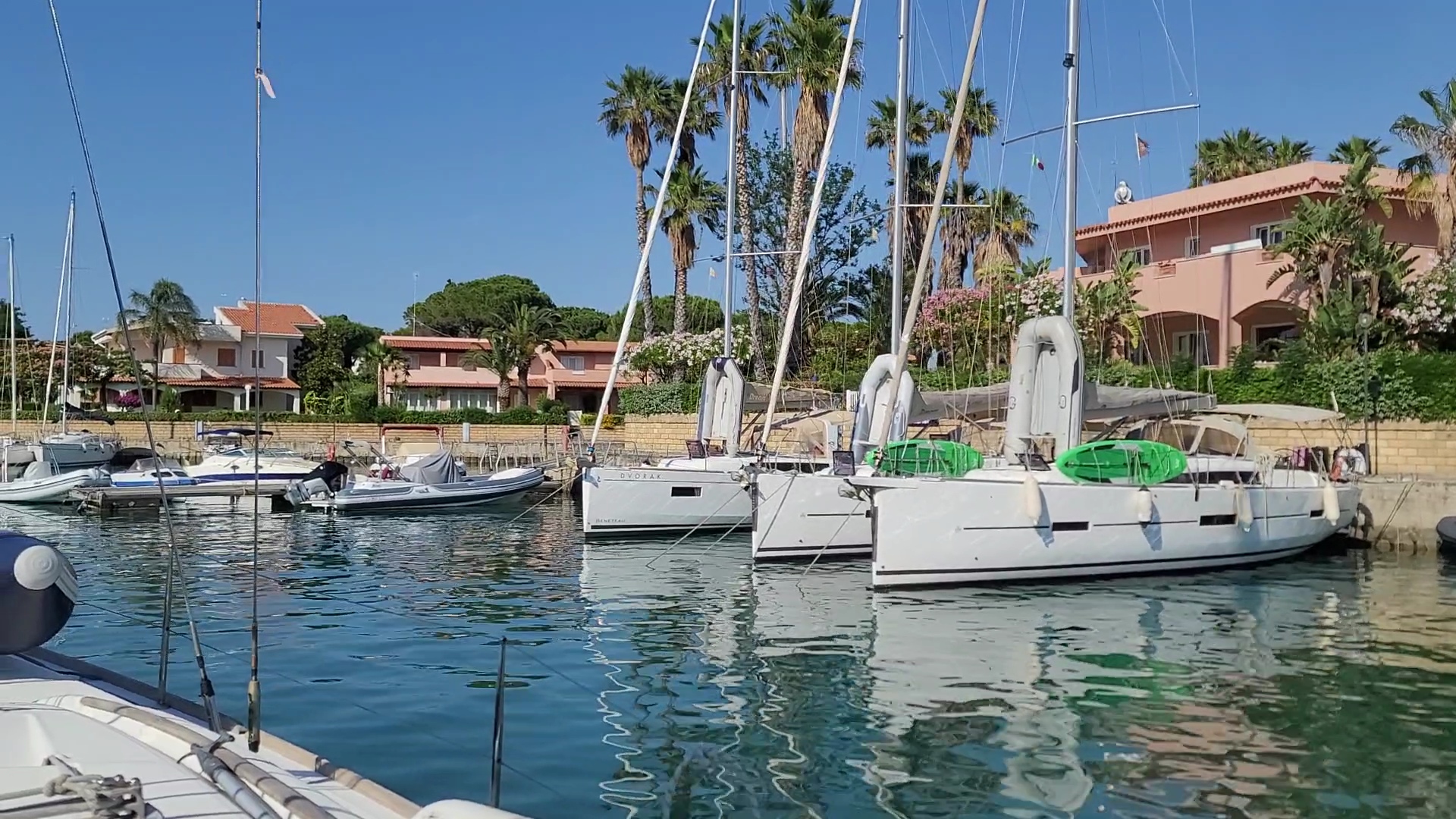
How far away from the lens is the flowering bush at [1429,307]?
1201 inches

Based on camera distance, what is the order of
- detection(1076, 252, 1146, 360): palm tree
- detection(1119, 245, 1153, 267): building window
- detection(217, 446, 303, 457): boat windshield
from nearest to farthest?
detection(217, 446, 303, 457): boat windshield, detection(1076, 252, 1146, 360): palm tree, detection(1119, 245, 1153, 267): building window

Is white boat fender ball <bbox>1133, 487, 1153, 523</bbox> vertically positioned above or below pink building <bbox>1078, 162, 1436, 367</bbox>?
below

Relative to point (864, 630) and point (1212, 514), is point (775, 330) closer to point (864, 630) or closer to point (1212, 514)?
point (1212, 514)

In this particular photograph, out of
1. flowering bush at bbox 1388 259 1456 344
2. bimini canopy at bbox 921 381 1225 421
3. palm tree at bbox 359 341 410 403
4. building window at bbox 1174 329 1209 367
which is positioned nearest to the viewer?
bimini canopy at bbox 921 381 1225 421

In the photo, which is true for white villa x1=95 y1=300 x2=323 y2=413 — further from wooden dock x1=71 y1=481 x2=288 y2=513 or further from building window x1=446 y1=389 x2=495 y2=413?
wooden dock x1=71 y1=481 x2=288 y2=513

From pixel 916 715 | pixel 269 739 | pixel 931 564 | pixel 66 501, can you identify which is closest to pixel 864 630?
pixel 931 564

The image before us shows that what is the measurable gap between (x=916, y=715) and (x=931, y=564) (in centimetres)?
657

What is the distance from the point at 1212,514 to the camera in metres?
Result: 18.7

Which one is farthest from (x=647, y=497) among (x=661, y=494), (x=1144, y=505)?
(x=1144, y=505)

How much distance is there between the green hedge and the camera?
150 feet

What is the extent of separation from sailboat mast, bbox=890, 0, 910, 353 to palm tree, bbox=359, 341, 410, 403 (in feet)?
151

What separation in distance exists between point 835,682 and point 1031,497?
249 inches

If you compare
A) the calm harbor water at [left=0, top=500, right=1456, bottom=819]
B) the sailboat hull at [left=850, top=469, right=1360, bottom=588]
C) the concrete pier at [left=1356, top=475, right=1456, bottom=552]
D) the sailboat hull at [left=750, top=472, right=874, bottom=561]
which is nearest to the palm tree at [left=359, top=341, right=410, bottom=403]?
the calm harbor water at [left=0, top=500, right=1456, bottom=819]

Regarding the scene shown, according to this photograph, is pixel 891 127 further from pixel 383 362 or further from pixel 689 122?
pixel 383 362
